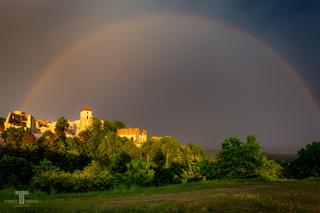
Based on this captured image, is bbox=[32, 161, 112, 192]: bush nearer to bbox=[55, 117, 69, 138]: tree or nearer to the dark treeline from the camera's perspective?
the dark treeline

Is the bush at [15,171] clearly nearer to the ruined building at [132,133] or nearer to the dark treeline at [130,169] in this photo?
the dark treeline at [130,169]

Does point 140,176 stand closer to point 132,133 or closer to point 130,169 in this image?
point 130,169

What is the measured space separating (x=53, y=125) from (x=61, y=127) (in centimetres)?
1697

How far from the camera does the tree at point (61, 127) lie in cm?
10620

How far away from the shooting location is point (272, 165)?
3997 cm

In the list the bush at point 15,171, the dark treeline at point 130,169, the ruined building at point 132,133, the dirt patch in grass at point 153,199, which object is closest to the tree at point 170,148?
the dark treeline at point 130,169

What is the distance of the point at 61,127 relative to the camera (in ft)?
359

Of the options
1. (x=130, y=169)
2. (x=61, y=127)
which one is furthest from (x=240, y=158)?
(x=61, y=127)

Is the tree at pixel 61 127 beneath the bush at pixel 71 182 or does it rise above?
above

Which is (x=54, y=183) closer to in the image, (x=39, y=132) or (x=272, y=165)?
(x=272, y=165)

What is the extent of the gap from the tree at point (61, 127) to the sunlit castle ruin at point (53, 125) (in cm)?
401

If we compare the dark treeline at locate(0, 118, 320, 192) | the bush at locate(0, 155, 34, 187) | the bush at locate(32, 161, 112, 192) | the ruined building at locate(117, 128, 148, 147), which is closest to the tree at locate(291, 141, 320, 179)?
the dark treeline at locate(0, 118, 320, 192)

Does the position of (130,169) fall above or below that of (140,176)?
above

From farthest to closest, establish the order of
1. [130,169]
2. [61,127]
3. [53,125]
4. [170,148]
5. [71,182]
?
[53,125], [61,127], [170,148], [130,169], [71,182]
